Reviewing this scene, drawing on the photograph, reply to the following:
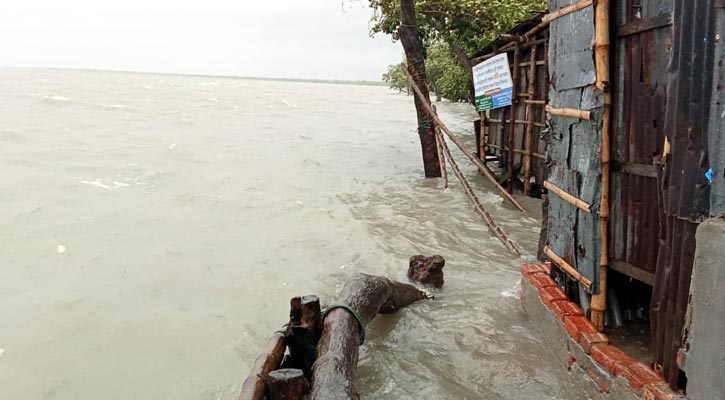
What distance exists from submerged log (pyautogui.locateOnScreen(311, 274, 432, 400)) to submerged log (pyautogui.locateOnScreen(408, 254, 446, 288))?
250mm

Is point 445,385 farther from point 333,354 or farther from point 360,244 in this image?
point 360,244

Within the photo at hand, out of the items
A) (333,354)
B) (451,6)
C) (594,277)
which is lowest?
(333,354)

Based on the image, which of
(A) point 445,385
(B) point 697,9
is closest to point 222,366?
(A) point 445,385

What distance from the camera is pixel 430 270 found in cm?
544

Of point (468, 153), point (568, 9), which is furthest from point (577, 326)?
point (468, 153)

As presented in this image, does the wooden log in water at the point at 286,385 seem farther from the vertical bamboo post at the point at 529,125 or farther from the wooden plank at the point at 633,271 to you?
the vertical bamboo post at the point at 529,125

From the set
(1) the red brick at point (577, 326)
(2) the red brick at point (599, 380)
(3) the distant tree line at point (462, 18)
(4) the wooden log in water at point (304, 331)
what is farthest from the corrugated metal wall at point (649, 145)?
(3) the distant tree line at point (462, 18)

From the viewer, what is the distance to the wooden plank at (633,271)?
2.99 m

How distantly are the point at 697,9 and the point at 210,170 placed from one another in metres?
11.5

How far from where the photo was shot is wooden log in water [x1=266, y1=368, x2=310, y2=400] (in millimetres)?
2804

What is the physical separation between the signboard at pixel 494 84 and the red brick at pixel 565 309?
21.2ft

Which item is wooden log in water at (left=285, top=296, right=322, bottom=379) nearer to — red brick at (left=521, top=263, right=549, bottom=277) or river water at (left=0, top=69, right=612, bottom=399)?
river water at (left=0, top=69, right=612, bottom=399)

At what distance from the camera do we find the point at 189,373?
13.5ft

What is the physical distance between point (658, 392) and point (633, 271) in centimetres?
77
